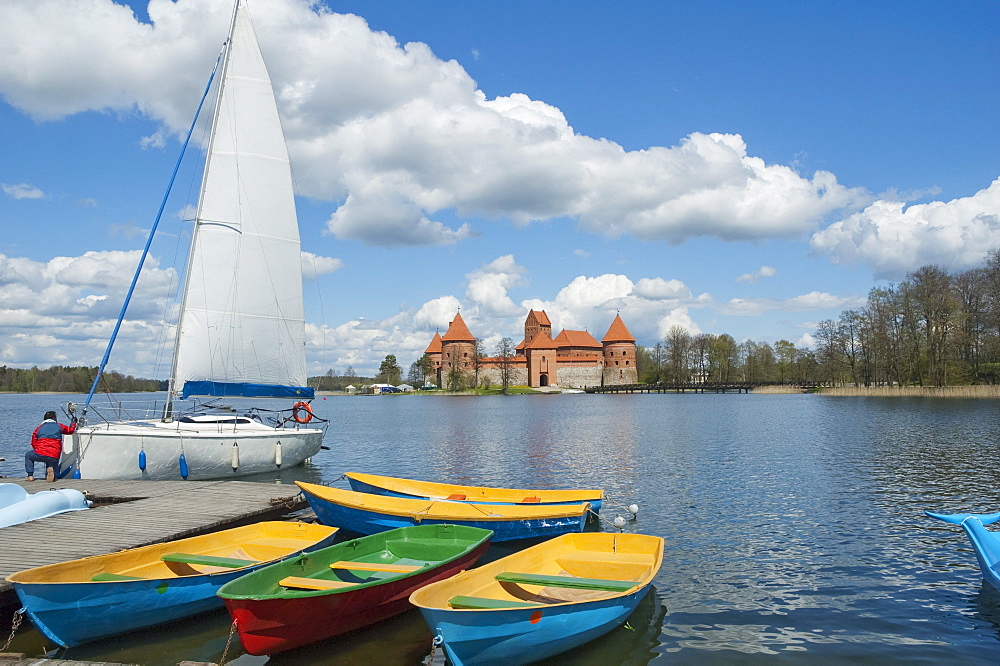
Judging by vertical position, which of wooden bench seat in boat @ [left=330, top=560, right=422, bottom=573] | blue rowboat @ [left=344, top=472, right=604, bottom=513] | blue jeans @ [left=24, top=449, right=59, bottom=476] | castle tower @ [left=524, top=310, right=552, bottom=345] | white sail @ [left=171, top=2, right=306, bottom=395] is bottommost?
blue rowboat @ [left=344, top=472, right=604, bottom=513]

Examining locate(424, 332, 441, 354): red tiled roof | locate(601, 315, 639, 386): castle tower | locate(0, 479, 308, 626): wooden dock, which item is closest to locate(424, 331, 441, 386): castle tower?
locate(424, 332, 441, 354): red tiled roof

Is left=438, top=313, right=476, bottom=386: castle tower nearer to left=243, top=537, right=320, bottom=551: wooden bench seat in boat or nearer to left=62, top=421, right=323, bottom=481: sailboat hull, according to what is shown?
left=62, top=421, right=323, bottom=481: sailboat hull

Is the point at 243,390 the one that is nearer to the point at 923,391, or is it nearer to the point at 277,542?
the point at 277,542

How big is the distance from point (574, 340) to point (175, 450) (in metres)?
126

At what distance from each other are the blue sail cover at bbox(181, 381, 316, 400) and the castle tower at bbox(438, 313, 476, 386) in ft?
347

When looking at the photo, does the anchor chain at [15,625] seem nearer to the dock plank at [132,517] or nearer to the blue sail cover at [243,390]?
the dock plank at [132,517]

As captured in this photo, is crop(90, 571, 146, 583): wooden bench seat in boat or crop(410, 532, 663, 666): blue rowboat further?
crop(90, 571, 146, 583): wooden bench seat in boat

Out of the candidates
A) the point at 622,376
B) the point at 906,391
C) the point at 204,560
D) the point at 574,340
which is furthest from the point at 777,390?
the point at 204,560

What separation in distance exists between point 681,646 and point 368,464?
19.4 meters

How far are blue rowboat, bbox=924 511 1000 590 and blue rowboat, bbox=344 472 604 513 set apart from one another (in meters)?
6.54

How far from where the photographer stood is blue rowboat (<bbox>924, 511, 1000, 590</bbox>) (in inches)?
371

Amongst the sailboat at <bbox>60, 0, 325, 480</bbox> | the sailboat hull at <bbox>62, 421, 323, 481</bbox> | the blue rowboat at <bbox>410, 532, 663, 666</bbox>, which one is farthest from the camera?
the sailboat at <bbox>60, 0, 325, 480</bbox>

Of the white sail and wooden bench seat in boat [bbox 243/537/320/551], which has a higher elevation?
the white sail

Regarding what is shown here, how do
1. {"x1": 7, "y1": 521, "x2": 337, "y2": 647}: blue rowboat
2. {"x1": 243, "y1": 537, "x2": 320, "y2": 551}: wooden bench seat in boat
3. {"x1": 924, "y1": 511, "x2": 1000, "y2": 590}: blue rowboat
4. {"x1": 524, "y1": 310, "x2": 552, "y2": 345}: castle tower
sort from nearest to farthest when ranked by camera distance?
{"x1": 7, "y1": 521, "x2": 337, "y2": 647}: blue rowboat
{"x1": 924, "y1": 511, "x2": 1000, "y2": 590}: blue rowboat
{"x1": 243, "y1": 537, "x2": 320, "y2": 551}: wooden bench seat in boat
{"x1": 524, "y1": 310, "x2": 552, "y2": 345}: castle tower
